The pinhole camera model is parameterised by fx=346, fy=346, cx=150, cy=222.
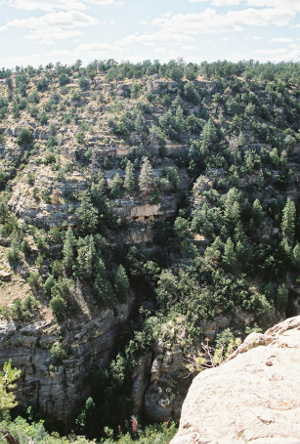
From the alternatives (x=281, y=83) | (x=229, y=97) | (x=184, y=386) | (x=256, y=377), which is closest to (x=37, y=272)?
(x=184, y=386)

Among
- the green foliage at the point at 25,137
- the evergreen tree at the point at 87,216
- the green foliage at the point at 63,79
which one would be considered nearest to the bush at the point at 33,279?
the evergreen tree at the point at 87,216

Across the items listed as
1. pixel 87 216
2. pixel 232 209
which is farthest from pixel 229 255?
pixel 87 216

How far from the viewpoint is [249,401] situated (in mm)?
14336

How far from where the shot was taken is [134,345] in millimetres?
50875

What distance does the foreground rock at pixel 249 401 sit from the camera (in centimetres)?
1280

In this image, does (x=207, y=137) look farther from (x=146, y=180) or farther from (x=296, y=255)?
(x=296, y=255)

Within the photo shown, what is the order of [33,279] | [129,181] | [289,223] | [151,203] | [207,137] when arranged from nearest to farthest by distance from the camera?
[33,279], [129,181], [289,223], [151,203], [207,137]

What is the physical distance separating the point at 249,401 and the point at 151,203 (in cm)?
5092

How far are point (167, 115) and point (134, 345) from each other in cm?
4913

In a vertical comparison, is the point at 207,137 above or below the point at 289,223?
above

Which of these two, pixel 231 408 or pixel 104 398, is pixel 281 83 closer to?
pixel 104 398

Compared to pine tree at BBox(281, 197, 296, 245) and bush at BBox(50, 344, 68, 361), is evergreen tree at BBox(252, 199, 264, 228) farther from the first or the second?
bush at BBox(50, 344, 68, 361)

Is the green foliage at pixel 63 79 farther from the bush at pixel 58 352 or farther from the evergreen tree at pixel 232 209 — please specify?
the bush at pixel 58 352

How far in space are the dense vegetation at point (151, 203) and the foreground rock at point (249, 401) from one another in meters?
35.1
